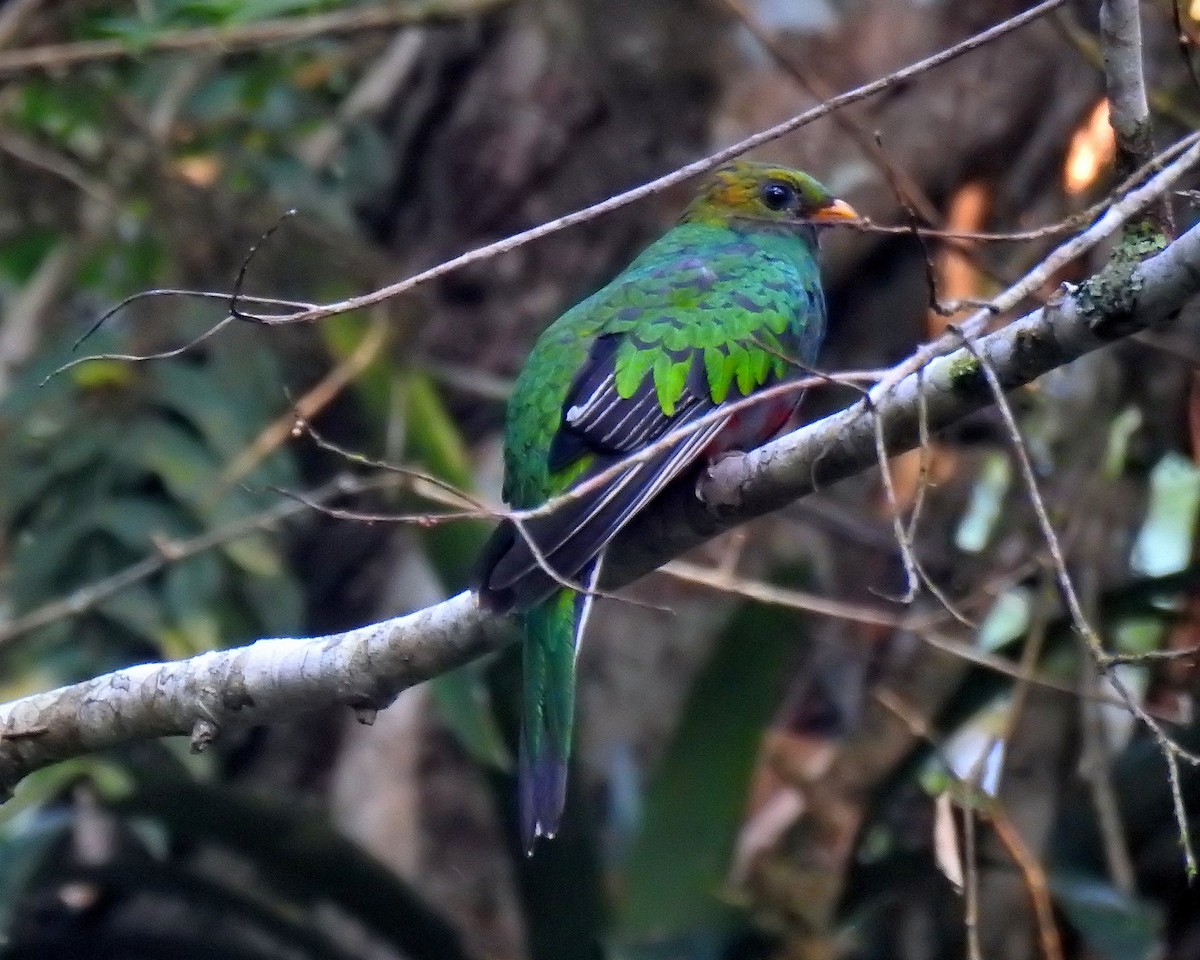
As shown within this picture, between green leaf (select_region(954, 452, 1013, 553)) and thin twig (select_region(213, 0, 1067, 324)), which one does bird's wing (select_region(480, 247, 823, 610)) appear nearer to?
thin twig (select_region(213, 0, 1067, 324))

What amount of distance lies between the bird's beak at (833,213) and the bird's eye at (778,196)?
9cm

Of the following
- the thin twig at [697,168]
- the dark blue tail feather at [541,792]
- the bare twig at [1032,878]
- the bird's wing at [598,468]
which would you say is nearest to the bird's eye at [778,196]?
the bird's wing at [598,468]

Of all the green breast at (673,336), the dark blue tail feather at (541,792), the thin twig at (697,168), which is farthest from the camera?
the green breast at (673,336)

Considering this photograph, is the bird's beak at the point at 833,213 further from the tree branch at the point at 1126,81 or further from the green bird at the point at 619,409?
the tree branch at the point at 1126,81

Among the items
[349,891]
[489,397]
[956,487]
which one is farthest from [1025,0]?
[349,891]

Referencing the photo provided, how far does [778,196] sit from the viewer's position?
4.34m

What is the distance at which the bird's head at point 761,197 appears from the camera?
427cm

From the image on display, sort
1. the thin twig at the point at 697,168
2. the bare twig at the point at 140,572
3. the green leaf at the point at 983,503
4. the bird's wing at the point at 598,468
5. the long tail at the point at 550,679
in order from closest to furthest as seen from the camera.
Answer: the thin twig at the point at 697,168 < the bird's wing at the point at 598,468 < the long tail at the point at 550,679 < the bare twig at the point at 140,572 < the green leaf at the point at 983,503

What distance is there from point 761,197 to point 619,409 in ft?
4.44

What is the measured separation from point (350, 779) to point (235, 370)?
1270 mm

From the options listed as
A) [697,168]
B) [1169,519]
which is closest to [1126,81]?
[697,168]

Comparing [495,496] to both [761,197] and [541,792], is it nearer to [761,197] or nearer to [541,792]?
[761,197]

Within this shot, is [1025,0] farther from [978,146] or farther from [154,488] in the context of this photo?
[154,488]

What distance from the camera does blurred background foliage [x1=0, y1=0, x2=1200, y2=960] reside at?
4.18 metres
